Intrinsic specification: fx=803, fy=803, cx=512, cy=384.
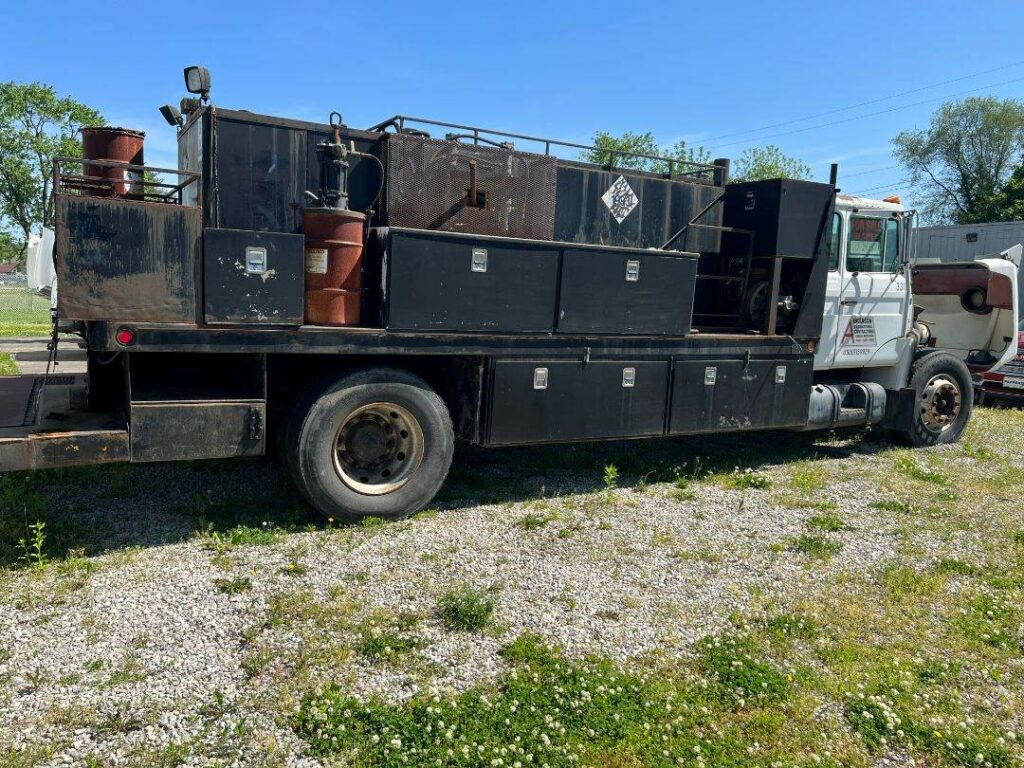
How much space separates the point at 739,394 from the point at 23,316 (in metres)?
37.1

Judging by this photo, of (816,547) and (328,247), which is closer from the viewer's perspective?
(328,247)

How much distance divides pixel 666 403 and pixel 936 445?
4.73 meters

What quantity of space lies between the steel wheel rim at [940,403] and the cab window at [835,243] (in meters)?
2.20

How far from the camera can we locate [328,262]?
6000 mm

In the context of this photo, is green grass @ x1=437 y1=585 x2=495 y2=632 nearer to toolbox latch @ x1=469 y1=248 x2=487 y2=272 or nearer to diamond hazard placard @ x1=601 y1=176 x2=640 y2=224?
toolbox latch @ x1=469 y1=248 x2=487 y2=272

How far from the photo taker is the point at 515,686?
3918mm

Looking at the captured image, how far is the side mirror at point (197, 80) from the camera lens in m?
6.18

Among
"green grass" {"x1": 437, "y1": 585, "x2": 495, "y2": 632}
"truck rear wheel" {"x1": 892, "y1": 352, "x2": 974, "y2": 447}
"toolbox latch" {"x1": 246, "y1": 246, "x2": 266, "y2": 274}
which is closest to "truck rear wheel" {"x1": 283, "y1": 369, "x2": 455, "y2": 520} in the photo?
"toolbox latch" {"x1": 246, "y1": 246, "x2": 266, "y2": 274}

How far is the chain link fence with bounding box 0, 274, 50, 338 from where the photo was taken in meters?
25.9

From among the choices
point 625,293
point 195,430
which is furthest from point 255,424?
point 625,293

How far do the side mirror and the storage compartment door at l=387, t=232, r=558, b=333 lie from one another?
75.5 inches

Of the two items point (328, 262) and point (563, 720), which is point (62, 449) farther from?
point (563, 720)

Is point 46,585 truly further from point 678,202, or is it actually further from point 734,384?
point 678,202

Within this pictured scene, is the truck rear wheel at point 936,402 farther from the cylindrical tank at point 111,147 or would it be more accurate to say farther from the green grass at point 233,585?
the cylindrical tank at point 111,147
